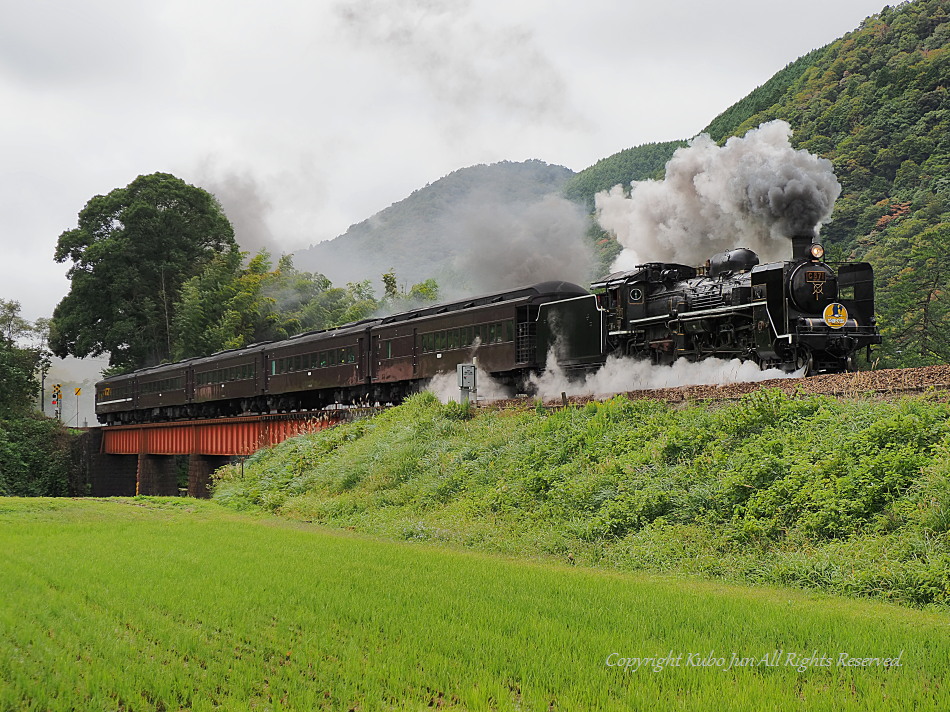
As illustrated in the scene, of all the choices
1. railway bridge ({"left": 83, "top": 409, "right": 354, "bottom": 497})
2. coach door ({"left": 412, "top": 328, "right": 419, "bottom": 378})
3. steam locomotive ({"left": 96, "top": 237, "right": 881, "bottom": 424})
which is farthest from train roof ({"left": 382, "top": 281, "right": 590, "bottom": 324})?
railway bridge ({"left": 83, "top": 409, "right": 354, "bottom": 497})

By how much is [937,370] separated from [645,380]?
9.05 metres

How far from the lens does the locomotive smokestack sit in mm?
22625

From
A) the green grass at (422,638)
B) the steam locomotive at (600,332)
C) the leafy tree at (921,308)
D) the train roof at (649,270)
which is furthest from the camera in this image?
the leafy tree at (921,308)

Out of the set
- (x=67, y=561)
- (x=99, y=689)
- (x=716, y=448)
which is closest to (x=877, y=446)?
(x=716, y=448)

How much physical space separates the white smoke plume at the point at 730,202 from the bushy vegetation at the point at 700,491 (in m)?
10.2

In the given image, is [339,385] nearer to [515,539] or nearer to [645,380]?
[645,380]

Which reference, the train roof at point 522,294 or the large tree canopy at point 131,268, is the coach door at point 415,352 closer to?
the train roof at point 522,294

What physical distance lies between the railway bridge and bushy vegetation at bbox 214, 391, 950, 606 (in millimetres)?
11178

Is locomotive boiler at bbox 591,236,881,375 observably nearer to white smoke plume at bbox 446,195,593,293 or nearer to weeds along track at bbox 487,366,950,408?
weeds along track at bbox 487,366,950,408

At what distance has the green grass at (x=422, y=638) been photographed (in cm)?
626

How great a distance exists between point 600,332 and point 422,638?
54.5 ft

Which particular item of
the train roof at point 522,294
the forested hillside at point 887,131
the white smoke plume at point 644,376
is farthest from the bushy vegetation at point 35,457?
the forested hillside at point 887,131

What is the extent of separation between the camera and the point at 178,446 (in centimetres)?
4241

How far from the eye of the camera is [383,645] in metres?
7.48
